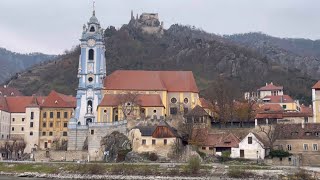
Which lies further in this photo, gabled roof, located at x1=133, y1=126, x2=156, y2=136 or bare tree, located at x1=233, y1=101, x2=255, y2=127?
bare tree, located at x1=233, y1=101, x2=255, y2=127

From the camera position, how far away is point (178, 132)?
71.6 metres

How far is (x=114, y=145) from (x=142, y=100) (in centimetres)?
966

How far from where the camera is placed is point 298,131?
66.6 metres

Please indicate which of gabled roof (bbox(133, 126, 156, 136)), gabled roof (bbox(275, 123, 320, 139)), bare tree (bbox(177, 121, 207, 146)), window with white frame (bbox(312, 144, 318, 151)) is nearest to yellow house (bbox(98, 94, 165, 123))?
bare tree (bbox(177, 121, 207, 146))

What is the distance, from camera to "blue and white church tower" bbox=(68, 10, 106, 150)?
79.8m

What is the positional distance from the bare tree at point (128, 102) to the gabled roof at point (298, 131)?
21256mm

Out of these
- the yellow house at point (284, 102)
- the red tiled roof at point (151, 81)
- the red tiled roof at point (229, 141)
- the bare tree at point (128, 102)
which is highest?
→ the red tiled roof at point (151, 81)

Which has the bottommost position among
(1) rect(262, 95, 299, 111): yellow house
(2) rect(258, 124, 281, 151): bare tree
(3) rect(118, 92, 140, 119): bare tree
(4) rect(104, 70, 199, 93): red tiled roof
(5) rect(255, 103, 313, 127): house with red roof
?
(2) rect(258, 124, 281, 151): bare tree

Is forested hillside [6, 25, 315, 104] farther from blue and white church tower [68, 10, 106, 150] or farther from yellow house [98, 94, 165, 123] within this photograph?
yellow house [98, 94, 165, 123]

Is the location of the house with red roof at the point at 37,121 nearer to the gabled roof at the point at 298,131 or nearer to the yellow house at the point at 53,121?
the yellow house at the point at 53,121

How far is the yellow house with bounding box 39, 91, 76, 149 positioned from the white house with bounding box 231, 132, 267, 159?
34.7m

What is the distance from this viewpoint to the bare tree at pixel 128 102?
77.8m

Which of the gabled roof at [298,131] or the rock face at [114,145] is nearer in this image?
the gabled roof at [298,131]

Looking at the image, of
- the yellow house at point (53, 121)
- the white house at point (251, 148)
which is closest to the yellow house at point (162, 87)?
the yellow house at point (53, 121)
